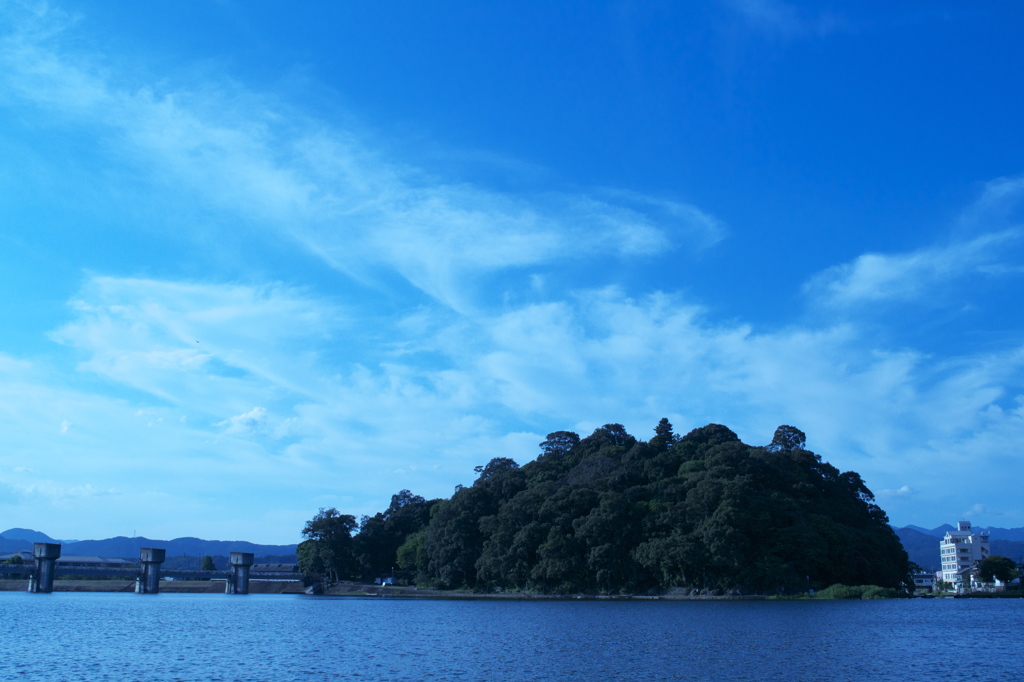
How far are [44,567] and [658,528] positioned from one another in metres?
75.1

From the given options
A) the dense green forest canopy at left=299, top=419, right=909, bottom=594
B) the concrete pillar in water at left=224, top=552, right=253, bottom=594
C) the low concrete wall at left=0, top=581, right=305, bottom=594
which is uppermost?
the dense green forest canopy at left=299, top=419, right=909, bottom=594

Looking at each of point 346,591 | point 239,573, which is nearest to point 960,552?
point 346,591

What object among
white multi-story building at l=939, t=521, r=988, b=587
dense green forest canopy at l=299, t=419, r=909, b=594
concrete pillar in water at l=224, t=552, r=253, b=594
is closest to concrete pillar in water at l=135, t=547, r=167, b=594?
concrete pillar in water at l=224, t=552, r=253, b=594

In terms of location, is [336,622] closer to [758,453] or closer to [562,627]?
[562,627]

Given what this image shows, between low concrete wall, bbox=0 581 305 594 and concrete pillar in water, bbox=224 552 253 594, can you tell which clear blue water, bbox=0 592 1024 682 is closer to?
concrete pillar in water, bbox=224 552 253 594

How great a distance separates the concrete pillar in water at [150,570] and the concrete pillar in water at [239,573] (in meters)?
9.93

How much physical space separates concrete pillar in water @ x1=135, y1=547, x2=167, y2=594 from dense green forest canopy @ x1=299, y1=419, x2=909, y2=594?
2071 centimetres

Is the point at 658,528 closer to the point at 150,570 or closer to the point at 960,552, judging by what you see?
the point at 150,570

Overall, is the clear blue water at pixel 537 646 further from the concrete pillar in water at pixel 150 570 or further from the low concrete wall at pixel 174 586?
the low concrete wall at pixel 174 586

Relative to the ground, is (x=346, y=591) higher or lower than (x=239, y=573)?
lower

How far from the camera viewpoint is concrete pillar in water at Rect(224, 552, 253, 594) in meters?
110

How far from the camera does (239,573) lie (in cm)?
11188

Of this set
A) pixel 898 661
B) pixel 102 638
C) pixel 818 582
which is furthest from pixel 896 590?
pixel 102 638

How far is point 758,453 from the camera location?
82062 mm
